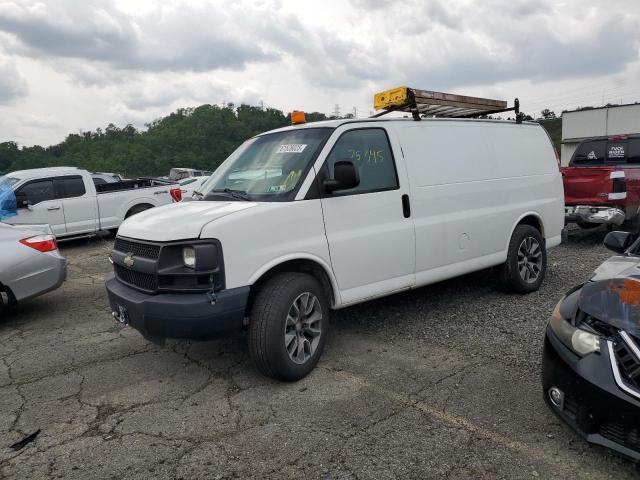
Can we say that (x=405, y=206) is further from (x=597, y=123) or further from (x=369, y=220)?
(x=597, y=123)

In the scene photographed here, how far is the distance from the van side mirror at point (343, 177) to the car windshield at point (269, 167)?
23 cm

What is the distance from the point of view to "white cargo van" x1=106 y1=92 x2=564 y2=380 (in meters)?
3.55

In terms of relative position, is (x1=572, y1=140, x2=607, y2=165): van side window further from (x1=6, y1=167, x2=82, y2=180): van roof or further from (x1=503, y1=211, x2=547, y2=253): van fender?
(x1=6, y1=167, x2=82, y2=180): van roof

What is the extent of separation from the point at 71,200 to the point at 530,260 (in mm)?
9608

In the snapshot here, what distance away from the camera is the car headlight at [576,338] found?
2.67 meters

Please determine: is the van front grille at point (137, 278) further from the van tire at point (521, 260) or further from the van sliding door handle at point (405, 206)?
the van tire at point (521, 260)

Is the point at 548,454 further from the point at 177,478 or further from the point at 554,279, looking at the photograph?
the point at 554,279

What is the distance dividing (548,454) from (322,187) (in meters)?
2.40

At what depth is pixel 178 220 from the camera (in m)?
3.74

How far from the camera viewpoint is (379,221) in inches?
173

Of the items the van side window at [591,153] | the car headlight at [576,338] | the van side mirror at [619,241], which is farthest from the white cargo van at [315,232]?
the van side window at [591,153]

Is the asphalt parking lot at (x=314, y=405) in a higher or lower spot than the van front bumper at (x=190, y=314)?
lower

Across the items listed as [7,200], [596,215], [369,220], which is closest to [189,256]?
[369,220]

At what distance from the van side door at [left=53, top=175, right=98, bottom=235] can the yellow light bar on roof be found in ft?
27.8
